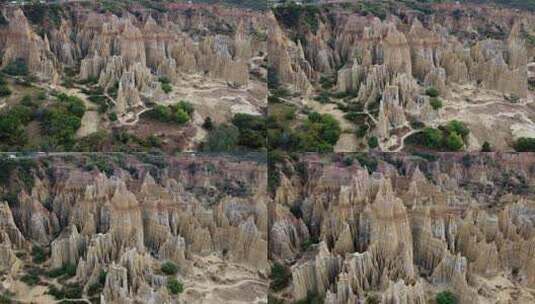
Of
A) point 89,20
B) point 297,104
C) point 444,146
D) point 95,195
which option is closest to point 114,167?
point 95,195

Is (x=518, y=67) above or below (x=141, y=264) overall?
above

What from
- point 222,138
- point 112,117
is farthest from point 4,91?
point 222,138

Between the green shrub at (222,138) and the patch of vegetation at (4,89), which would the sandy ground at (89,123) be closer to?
the patch of vegetation at (4,89)

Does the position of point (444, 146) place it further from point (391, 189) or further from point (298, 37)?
point (298, 37)

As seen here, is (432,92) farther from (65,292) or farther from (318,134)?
(65,292)

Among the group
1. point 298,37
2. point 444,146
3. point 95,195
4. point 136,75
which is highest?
point 298,37

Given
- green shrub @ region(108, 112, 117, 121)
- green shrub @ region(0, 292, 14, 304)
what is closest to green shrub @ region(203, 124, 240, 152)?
green shrub @ region(108, 112, 117, 121)
